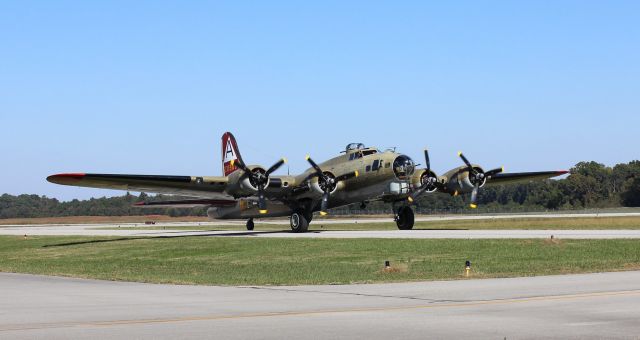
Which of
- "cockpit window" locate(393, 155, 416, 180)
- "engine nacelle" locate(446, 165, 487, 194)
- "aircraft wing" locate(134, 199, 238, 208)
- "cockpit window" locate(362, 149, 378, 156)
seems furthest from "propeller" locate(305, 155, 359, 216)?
"aircraft wing" locate(134, 199, 238, 208)

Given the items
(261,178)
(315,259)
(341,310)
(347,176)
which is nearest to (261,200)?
(261,178)

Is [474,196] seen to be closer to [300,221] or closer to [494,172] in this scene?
[494,172]

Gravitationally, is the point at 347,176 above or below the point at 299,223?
above

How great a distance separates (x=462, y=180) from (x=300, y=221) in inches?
434

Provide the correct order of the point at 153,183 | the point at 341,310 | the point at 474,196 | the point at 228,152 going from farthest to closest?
the point at 228,152 → the point at 474,196 → the point at 153,183 → the point at 341,310

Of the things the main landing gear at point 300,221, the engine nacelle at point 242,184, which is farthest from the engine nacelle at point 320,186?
the engine nacelle at point 242,184

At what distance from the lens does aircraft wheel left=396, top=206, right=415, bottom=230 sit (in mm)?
57688

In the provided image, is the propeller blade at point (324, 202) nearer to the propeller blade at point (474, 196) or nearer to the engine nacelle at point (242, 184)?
the engine nacelle at point (242, 184)

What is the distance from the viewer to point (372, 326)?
14.1m

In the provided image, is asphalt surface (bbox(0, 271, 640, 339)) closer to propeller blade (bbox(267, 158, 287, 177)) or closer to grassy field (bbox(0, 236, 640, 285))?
grassy field (bbox(0, 236, 640, 285))

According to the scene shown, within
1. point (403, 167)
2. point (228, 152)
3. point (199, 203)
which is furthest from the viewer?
point (199, 203)

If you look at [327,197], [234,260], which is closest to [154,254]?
[234,260]

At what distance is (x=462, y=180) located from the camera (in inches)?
2195

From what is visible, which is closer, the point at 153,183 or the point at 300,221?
the point at 153,183
